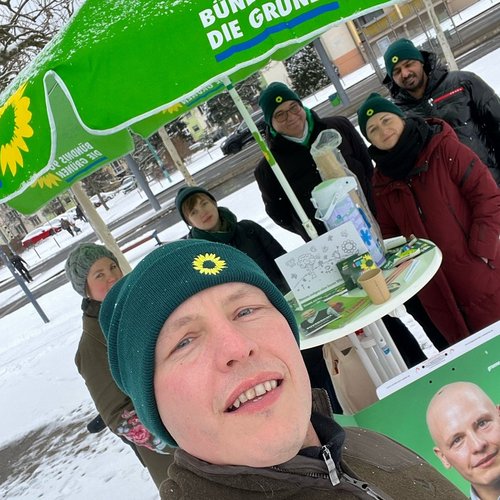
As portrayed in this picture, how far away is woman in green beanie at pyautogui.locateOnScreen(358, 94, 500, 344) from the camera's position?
2568 mm

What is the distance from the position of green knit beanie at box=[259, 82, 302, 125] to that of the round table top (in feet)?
5.29

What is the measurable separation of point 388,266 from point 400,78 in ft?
5.79

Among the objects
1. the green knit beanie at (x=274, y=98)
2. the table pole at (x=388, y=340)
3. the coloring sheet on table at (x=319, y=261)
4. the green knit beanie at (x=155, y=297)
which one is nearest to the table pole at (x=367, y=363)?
the table pole at (x=388, y=340)

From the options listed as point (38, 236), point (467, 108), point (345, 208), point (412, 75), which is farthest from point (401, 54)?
point (38, 236)

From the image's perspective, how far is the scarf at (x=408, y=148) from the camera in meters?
2.59

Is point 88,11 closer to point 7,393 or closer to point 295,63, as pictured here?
Result: point 7,393

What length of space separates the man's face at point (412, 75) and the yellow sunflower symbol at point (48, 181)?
8.45 ft

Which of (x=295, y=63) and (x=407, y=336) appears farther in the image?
(x=295, y=63)

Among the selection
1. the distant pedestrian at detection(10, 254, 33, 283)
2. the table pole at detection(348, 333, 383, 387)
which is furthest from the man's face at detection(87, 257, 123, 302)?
the distant pedestrian at detection(10, 254, 33, 283)

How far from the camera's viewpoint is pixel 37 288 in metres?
17.9

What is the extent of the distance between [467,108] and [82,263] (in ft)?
9.12

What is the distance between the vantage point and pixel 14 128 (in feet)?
6.82

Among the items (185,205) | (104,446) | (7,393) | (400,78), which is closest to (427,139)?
(400,78)

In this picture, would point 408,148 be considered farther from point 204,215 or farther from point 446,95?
point 204,215
